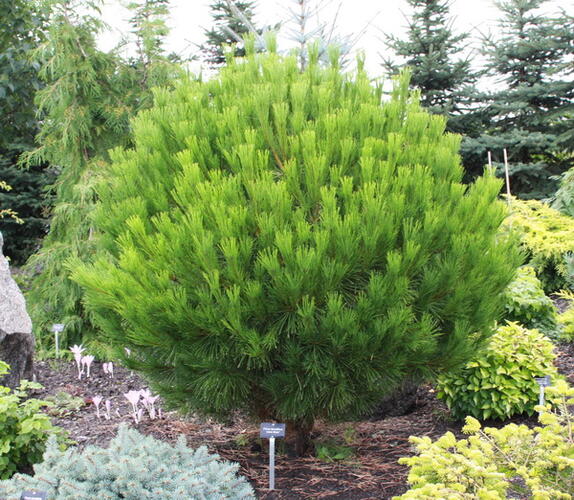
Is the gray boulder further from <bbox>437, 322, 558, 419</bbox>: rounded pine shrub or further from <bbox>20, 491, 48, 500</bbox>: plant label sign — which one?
<bbox>437, 322, 558, 419</bbox>: rounded pine shrub

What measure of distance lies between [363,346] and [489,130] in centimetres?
1270

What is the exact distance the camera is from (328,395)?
9.67 feet

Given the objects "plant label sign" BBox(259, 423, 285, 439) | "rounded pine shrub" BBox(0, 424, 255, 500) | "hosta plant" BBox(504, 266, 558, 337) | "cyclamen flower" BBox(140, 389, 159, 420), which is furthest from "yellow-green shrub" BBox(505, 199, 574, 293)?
"rounded pine shrub" BBox(0, 424, 255, 500)

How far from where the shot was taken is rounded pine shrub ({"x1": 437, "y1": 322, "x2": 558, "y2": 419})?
4.00m

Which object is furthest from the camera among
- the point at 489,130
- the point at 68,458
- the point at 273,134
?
the point at 489,130

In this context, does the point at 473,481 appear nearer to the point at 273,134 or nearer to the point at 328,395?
the point at 328,395

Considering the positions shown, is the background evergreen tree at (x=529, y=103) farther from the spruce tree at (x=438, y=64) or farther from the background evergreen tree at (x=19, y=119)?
the background evergreen tree at (x=19, y=119)

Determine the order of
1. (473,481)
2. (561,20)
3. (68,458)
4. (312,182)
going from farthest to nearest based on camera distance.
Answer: (561,20)
(312,182)
(68,458)
(473,481)

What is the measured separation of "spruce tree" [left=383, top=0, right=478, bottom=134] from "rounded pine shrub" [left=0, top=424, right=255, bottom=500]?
11754 mm

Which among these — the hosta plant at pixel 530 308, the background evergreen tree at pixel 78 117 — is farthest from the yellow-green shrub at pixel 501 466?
the background evergreen tree at pixel 78 117

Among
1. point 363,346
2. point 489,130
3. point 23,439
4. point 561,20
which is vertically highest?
point 561,20

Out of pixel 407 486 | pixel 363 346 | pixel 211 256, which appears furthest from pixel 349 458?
pixel 211 256

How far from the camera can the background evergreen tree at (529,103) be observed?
12.6 metres

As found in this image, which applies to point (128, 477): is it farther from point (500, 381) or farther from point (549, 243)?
point (549, 243)
